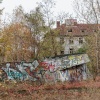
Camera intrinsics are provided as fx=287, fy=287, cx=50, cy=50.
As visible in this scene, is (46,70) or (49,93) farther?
(46,70)

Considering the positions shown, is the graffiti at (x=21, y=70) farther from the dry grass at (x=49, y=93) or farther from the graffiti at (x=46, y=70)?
the dry grass at (x=49, y=93)

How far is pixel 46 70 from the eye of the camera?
27.7 meters

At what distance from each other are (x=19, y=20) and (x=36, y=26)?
5790 millimetres

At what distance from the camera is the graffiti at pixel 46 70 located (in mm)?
27328

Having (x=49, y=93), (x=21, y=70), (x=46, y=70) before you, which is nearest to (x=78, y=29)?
(x=46, y=70)

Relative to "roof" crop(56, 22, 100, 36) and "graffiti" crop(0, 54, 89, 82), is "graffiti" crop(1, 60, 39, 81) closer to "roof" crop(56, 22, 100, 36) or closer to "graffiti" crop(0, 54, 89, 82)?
"graffiti" crop(0, 54, 89, 82)

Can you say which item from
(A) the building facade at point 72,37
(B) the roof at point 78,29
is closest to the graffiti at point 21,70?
(B) the roof at point 78,29

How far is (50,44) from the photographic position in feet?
139

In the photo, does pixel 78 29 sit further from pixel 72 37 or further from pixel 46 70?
pixel 46 70

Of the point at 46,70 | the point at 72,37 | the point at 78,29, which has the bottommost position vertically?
the point at 46,70

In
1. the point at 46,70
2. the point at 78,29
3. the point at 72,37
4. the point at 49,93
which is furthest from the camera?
the point at 78,29

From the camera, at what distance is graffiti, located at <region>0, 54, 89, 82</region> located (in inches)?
1076

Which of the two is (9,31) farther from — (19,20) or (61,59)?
(61,59)

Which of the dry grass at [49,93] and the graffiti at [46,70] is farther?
the graffiti at [46,70]
